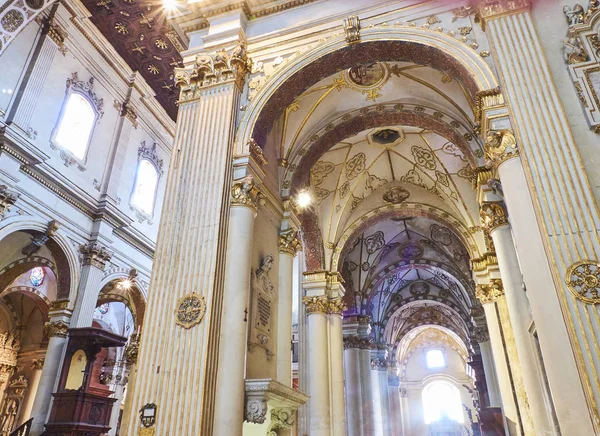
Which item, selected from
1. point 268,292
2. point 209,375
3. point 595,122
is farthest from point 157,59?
point 595,122

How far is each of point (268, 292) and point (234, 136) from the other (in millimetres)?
2832

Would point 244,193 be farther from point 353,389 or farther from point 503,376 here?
point 353,389

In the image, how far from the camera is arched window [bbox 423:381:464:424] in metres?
33.4

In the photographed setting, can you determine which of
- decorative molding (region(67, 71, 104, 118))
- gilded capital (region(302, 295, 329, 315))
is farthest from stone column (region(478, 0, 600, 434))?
decorative molding (region(67, 71, 104, 118))

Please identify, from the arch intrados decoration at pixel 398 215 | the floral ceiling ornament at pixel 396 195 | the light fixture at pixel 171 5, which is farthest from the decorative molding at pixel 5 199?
the floral ceiling ornament at pixel 396 195

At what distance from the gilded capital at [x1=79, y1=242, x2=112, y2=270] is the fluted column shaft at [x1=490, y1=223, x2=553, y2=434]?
36.0 ft

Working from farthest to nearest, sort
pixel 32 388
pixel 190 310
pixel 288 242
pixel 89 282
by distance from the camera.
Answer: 1. pixel 32 388
2. pixel 89 282
3. pixel 288 242
4. pixel 190 310

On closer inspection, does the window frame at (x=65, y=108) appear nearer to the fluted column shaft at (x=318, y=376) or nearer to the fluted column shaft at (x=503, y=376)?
the fluted column shaft at (x=318, y=376)

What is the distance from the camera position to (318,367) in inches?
416

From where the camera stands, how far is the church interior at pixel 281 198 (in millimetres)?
5656

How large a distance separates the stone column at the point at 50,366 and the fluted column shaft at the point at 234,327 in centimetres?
789

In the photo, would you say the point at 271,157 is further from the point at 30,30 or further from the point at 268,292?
the point at 30,30

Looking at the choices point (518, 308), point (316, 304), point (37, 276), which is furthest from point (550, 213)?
point (37, 276)

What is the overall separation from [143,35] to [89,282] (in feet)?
25.8
